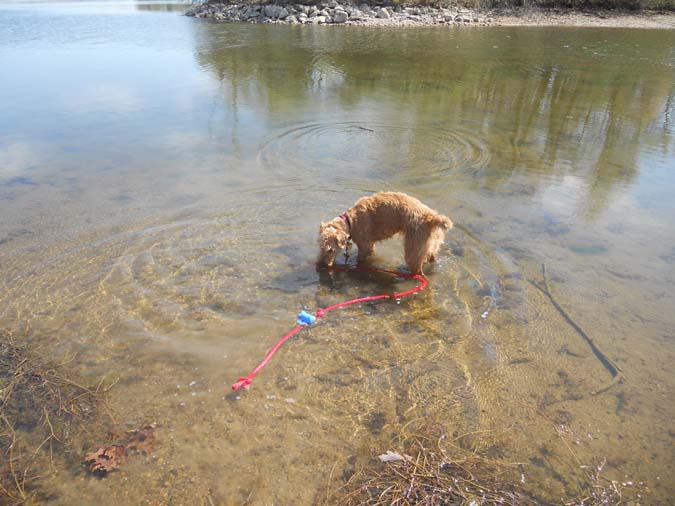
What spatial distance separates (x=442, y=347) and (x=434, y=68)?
18.8 m

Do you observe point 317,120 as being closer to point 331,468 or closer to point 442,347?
point 442,347

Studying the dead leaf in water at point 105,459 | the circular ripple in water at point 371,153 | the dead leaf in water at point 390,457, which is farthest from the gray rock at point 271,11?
the dead leaf in water at point 390,457

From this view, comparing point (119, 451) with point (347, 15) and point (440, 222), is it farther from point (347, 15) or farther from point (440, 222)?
point (347, 15)

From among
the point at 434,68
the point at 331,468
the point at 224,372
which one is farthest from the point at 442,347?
the point at 434,68

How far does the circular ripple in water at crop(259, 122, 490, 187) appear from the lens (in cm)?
1005

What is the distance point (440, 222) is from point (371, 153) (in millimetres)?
5374

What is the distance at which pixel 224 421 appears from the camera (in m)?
4.48

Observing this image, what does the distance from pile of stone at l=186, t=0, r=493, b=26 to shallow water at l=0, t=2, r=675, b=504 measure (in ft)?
84.6

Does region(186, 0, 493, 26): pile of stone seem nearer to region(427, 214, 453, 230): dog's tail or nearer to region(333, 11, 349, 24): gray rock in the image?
region(333, 11, 349, 24): gray rock

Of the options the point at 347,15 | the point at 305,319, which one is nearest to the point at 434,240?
the point at 305,319

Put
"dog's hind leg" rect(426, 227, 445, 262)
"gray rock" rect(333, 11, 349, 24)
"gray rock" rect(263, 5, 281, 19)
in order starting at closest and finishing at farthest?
"dog's hind leg" rect(426, 227, 445, 262) < "gray rock" rect(333, 11, 349, 24) < "gray rock" rect(263, 5, 281, 19)

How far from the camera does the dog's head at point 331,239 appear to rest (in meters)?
6.53

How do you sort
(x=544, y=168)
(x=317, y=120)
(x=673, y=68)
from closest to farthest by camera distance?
(x=544, y=168), (x=317, y=120), (x=673, y=68)

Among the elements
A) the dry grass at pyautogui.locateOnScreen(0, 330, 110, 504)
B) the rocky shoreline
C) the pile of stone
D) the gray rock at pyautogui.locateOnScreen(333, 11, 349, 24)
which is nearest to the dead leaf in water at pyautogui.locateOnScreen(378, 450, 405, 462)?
the dry grass at pyautogui.locateOnScreen(0, 330, 110, 504)
